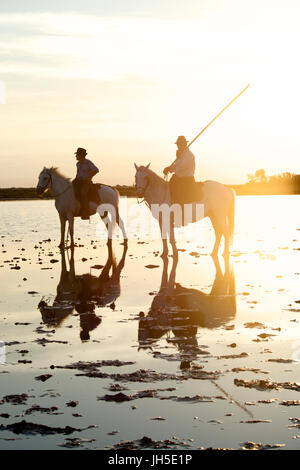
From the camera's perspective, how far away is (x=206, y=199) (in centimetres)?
2158

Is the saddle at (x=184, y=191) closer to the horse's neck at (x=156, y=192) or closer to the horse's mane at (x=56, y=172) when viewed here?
the horse's neck at (x=156, y=192)

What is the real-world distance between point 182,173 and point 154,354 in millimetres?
12203

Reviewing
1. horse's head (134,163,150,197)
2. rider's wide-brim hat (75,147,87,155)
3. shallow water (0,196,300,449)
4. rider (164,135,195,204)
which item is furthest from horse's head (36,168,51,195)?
shallow water (0,196,300,449)

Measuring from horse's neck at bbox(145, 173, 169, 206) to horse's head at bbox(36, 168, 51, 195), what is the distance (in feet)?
17.3

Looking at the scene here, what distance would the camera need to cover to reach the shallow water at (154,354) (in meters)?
6.27

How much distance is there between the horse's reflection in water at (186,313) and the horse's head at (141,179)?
448 centimetres

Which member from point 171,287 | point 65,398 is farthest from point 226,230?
point 65,398

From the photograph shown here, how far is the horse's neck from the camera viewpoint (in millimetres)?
20969

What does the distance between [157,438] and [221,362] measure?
2.68 meters

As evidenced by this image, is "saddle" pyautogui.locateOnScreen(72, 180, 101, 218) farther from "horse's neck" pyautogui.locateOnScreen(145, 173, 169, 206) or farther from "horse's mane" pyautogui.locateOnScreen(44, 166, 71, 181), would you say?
"horse's neck" pyautogui.locateOnScreen(145, 173, 169, 206)

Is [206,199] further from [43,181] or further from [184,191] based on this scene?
[43,181]

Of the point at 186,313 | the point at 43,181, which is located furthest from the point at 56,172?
the point at 186,313

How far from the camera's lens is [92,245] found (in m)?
30.3

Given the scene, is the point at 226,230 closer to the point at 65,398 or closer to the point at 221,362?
the point at 221,362
